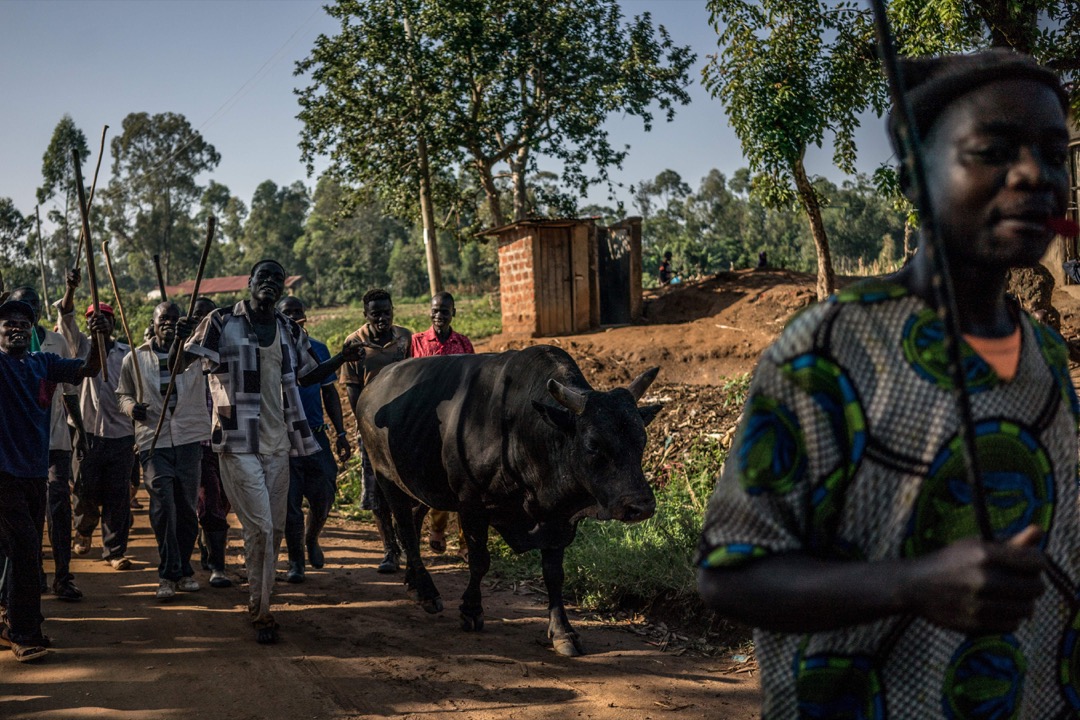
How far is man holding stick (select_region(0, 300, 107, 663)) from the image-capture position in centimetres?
606

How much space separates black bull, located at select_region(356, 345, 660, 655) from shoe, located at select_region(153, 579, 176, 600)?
1.70 m

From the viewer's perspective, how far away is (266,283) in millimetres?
6566

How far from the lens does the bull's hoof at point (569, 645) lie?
6.00 metres

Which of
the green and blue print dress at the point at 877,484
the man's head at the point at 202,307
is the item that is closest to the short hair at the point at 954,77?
the green and blue print dress at the point at 877,484

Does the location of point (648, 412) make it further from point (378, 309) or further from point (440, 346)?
point (378, 309)

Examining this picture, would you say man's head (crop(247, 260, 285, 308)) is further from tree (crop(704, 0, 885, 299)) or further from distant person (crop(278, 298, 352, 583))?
tree (crop(704, 0, 885, 299))

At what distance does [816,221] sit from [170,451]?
10.5 m

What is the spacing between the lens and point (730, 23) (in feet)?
40.1

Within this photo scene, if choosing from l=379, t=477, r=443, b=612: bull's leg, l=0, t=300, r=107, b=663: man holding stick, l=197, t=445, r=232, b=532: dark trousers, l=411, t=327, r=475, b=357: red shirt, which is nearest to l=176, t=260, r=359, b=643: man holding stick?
l=0, t=300, r=107, b=663: man holding stick

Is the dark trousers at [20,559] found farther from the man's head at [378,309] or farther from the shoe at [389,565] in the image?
the man's head at [378,309]

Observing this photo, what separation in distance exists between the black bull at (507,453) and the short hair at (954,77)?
13.4 feet

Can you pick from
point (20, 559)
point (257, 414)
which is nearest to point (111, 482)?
point (20, 559)

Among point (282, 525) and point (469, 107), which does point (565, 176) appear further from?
point (282, 525)

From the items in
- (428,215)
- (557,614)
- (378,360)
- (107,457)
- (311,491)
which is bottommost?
(557,614)
